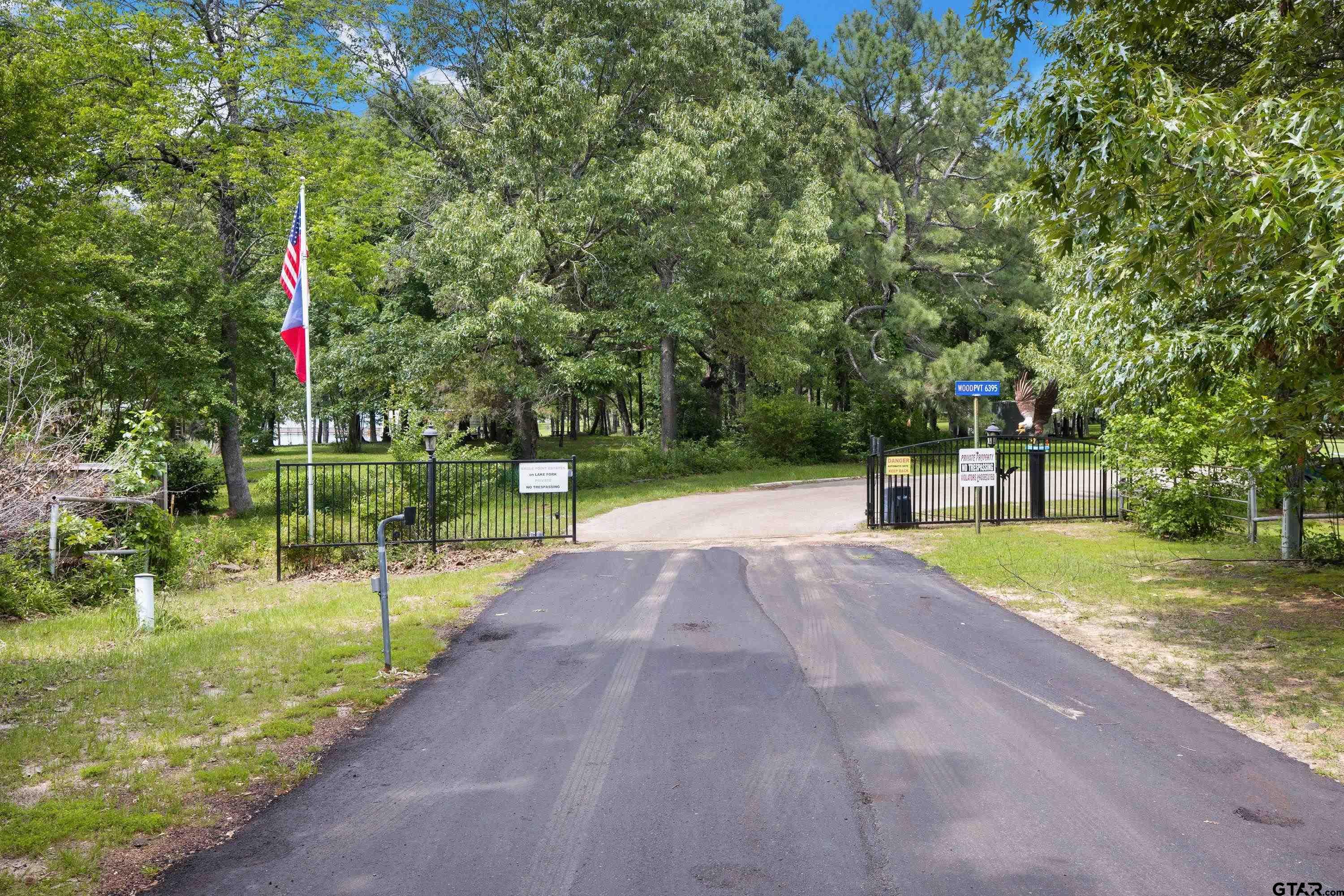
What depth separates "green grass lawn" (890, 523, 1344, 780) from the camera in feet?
20.4

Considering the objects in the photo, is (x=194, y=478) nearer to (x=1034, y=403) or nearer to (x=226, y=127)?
(x=226, y=127)

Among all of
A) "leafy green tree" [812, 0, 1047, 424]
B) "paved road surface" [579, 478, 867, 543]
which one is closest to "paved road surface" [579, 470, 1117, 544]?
"paved road surface" [579, 478, 867, 543]

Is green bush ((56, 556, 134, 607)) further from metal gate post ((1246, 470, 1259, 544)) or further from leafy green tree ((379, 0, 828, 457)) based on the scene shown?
metal gate post ((1246, 470, 1259, 544))

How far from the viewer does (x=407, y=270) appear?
29359 millimetres

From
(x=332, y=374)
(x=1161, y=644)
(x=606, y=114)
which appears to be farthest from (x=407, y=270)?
(x=1161, y=644)

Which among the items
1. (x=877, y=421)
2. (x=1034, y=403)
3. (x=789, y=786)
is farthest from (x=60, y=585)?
(x=1034, y=403)

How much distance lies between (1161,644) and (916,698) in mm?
2893

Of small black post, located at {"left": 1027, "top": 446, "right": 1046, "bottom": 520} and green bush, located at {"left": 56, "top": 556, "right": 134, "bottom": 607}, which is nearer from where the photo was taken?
green bush, located at {"left": 56, "top": 556, "right": 134, "bottom": 607}

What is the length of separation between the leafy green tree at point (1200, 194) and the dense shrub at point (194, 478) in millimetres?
20128

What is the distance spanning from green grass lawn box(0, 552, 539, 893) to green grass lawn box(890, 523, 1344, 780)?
6.06m

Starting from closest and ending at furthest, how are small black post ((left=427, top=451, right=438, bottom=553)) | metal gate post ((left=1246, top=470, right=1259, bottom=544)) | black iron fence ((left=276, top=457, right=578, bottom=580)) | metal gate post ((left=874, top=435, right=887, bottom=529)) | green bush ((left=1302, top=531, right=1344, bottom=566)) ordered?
green bush ((left=1302, top=531, right=1344, bottom=566))
metal gate post ((left=1246, top=470, right=1259, bottom=544))
small black post ((left=427, top=451, right=438, bottom=553))
black iron fence ((left=276, top=457, right=578, bottom=580))
metal gate post ((left=874, top=435, right=887, bottom=529))

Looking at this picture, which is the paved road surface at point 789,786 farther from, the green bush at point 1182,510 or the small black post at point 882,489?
the small black post at point 882,489

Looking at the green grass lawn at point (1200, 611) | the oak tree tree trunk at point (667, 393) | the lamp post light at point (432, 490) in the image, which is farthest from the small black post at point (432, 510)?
the oak tree tree trunk at point (667, 393)

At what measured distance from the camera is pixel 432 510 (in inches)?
546
